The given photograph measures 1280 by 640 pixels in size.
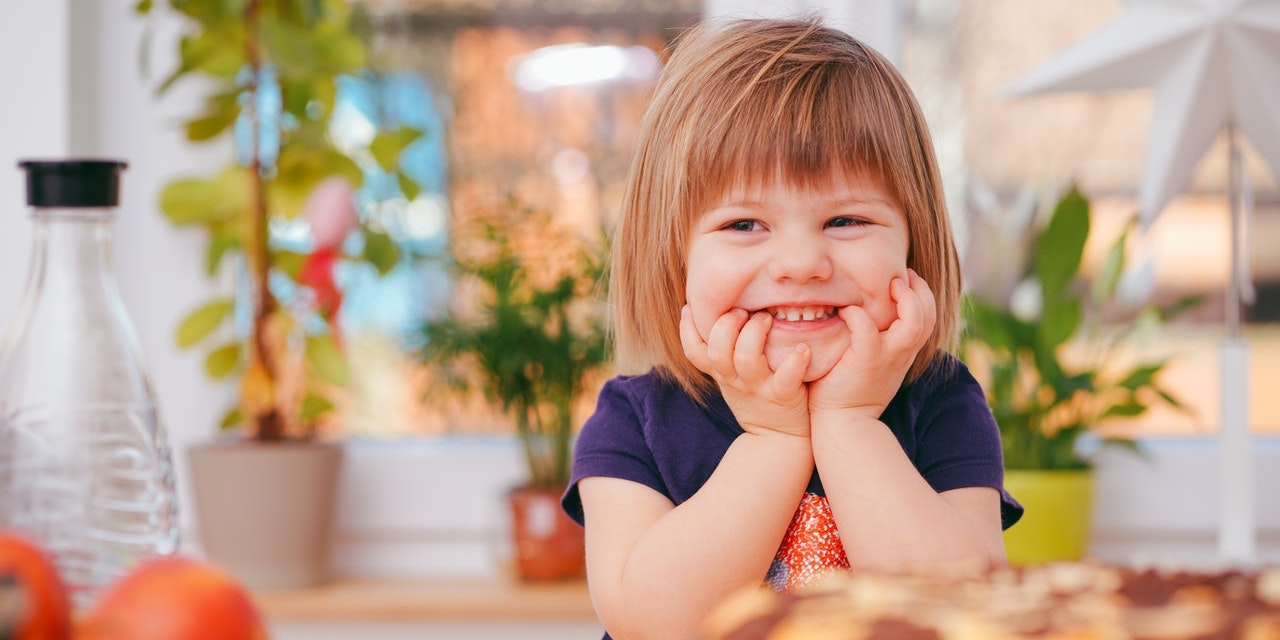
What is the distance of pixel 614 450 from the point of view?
0.84 meters

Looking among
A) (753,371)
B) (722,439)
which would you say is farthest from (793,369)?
(722,439)

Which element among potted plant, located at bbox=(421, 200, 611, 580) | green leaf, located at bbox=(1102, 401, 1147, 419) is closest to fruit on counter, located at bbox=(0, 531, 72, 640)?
potted plant, located at bbox=(421, 200, 611, 580)

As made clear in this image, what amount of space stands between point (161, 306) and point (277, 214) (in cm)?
22

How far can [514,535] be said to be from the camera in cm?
149

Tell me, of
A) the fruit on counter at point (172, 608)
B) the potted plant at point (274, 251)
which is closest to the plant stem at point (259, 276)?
the potted plant at point (274, 251)

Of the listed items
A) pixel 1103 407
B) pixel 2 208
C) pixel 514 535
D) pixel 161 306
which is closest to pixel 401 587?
pixel 514 535

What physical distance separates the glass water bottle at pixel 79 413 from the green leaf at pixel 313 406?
103 cm

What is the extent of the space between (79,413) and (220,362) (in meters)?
1.06

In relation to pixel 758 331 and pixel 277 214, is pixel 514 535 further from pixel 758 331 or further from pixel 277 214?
pixel 758 331

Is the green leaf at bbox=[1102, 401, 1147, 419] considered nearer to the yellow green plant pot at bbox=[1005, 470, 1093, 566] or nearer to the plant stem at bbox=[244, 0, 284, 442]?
the yellow green plant pot at bbox=[1005, 470, 1093, 566]

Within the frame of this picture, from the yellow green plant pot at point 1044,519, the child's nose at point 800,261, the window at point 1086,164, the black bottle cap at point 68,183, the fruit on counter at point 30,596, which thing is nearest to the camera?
the fruit on counter at point 30,596

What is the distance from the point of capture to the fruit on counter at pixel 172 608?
33 centimetres

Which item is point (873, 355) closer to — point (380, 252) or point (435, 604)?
point (435, 604)

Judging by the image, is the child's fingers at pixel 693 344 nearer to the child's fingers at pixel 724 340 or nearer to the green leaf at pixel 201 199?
the child's fingers at pixel 724 340
